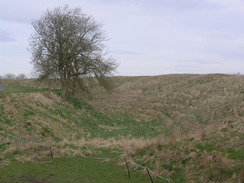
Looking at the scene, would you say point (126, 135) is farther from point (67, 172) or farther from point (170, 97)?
point (170, 97)

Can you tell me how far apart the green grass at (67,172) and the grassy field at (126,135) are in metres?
0.04

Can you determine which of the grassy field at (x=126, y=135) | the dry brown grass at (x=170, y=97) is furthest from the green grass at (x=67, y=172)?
the dry brown grass at (x=170, y=97)

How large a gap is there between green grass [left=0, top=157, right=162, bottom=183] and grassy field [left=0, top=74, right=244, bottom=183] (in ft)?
0.13

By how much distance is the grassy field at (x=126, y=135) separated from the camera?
35.4 ft

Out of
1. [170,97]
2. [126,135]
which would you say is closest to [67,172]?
[126,135]

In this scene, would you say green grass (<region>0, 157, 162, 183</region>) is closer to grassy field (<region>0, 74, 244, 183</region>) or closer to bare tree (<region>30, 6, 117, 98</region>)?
grassy field (<region>0, 74, 244, 183</region>)

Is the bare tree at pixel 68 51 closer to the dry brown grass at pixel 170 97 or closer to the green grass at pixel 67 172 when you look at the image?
the dry brown grass at pixel 170 97

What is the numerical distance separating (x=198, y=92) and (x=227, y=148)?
29.2 m

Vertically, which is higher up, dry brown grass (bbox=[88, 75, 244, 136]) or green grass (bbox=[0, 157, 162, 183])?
A: dry brown grass (bbox=[88, 75, 244, 136])

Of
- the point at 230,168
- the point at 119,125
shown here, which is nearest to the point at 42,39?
the point at 119,125

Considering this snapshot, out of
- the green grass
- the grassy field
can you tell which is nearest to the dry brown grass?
the grassy field

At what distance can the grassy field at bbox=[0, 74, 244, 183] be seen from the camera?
10.8 metres

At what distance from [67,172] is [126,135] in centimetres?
1279

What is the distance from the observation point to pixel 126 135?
24.2m
